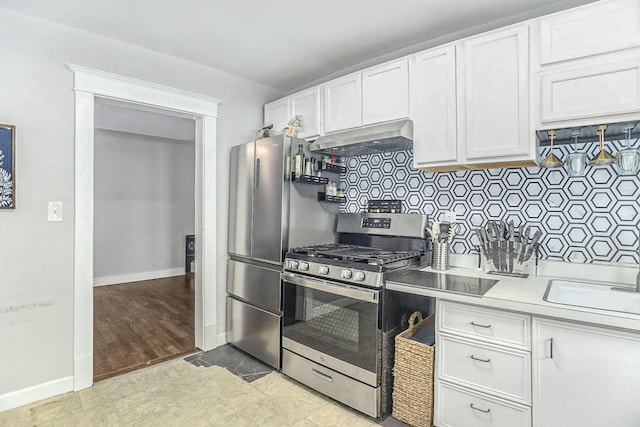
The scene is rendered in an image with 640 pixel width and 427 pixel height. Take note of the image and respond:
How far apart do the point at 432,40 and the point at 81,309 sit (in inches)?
126

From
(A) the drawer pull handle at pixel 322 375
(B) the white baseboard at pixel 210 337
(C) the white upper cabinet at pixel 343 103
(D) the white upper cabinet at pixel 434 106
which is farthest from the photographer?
(B) the white baseboard at pixel 210 337

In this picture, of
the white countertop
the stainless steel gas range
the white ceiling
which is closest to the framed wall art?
the white ceiling

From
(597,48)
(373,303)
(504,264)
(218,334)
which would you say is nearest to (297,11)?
(597,48)

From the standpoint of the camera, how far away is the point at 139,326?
3.59 meters

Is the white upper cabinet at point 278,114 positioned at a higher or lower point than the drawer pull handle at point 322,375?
higher

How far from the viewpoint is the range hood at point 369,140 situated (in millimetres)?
2275

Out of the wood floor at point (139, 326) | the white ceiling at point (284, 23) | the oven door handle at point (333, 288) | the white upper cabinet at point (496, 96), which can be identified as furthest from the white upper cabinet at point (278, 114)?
the wood floor at point (139, 326)

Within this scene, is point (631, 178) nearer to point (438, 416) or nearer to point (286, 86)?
point (438, 416)

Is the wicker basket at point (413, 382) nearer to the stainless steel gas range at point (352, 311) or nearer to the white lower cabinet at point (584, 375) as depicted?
the stainless steel gas range at point (352, 311)

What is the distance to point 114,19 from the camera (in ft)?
7.41

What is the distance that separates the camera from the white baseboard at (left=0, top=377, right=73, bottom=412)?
2.12m

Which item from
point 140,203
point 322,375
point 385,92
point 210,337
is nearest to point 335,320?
point 322,375

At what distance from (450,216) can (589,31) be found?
1.28 meters

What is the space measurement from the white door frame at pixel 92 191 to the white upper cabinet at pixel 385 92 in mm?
1387
